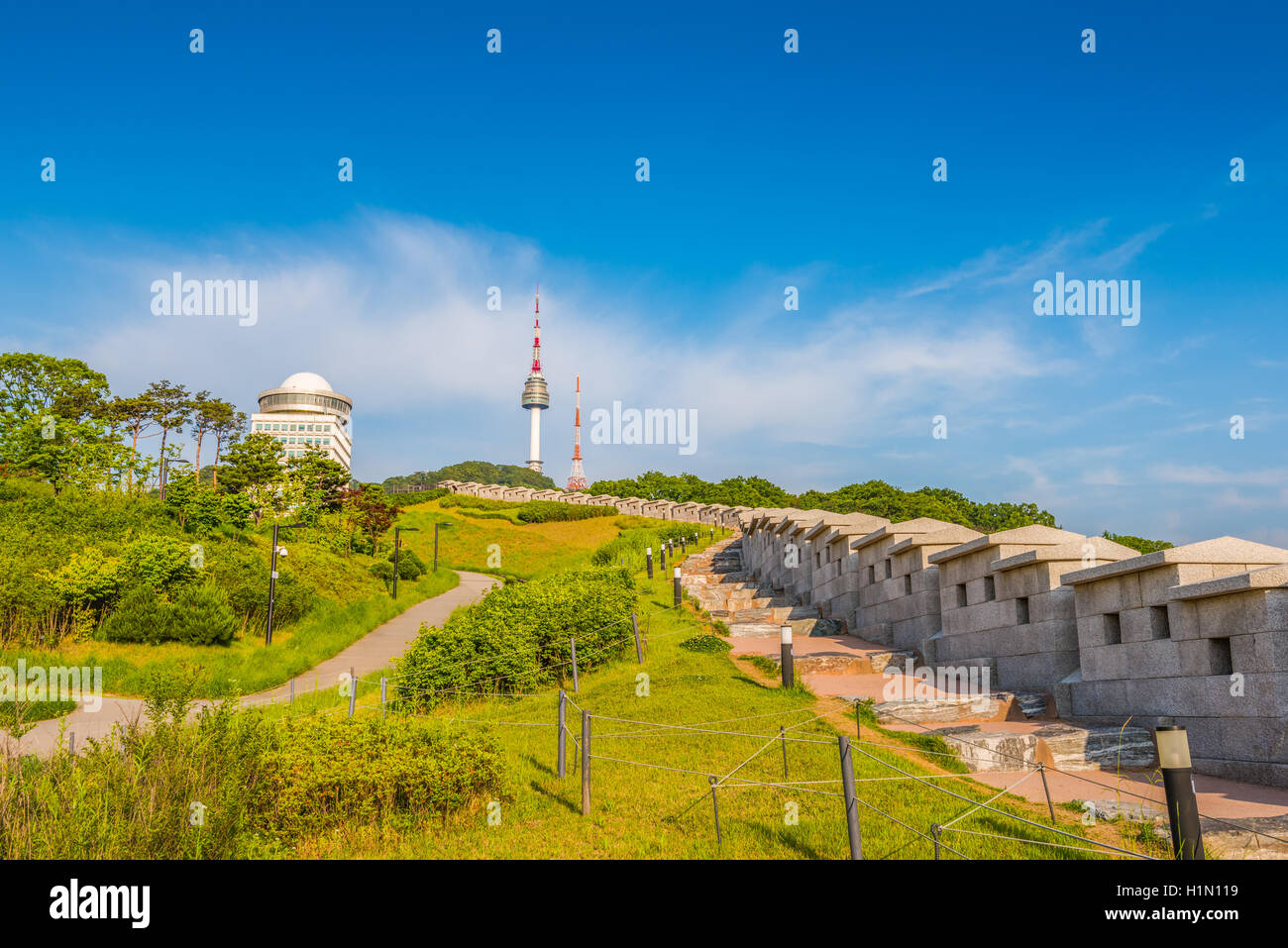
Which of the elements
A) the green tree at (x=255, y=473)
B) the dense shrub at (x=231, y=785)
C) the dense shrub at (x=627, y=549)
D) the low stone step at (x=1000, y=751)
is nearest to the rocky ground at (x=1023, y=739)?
the low stone step at (x=1000, y=751)

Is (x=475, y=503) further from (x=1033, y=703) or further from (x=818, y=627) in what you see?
(x=1033, y=703)

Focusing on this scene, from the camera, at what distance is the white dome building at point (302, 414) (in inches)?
4419

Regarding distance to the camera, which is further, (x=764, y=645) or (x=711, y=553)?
(x=711, y=553)

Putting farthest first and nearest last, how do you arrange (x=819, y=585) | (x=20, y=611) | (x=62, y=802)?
(x=20, y=611) < (x=819, y=585) < (x=62, y=802)

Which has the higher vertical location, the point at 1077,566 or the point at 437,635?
the point at 1077,566

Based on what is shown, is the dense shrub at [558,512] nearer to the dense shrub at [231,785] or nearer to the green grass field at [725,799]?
the green grass field at [725,799]

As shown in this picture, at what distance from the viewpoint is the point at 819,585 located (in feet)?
58.9

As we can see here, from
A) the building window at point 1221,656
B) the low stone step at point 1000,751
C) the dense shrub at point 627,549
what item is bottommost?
the low stone step at point 1000,751

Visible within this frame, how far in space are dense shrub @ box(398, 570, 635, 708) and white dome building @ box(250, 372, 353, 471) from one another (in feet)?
341

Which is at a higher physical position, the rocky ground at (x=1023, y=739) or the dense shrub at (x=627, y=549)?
the dense shrub at (x=627, y=549)

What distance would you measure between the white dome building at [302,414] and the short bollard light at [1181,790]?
11668cm

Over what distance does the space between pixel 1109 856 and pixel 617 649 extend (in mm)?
10938
